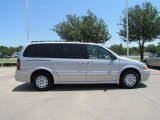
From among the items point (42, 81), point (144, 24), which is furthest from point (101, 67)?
point (144, 24)

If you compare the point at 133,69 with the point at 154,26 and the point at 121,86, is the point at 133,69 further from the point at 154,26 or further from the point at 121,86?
the point at 154,26

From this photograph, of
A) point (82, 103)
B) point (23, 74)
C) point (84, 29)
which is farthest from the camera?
point (84, 29)

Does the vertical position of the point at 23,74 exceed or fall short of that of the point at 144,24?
it falls short

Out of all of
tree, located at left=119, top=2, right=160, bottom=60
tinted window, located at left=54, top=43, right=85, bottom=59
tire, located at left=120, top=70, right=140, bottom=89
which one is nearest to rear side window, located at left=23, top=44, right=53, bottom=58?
tinted window, located at left=54, top=43, right=85, bottom=59

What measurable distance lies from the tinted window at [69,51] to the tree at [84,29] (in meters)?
24.8

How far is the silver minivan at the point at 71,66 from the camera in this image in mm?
11938

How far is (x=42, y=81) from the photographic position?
1196 cm

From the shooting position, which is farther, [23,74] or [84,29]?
[84,29]

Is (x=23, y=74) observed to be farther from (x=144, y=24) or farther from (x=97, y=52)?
(x=144, y=24)

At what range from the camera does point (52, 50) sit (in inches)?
476

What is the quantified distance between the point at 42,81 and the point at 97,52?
2.47 meters

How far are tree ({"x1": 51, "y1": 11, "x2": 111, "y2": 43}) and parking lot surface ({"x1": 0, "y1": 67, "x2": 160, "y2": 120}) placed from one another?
82.8 feet

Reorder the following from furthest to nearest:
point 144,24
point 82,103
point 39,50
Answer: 1. point 144,24
2. point 39,50
3. point 82,103

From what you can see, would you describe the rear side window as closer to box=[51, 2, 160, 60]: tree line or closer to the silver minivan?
the silver minivan
